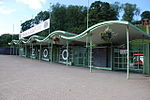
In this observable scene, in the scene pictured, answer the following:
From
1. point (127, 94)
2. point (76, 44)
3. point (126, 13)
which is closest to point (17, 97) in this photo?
point (127, 94)

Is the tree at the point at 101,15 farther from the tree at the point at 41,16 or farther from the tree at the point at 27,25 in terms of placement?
the tree at the point at 27,25

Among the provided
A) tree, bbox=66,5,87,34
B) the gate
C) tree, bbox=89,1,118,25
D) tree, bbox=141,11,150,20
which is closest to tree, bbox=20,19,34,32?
tree, bbox=66,5,87,34

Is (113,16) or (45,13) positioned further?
(45,13)

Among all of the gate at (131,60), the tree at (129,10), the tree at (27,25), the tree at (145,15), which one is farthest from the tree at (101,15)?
the tree at (27,25)

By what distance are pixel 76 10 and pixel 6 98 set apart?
45.5 m

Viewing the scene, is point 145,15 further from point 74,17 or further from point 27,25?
point 27,25

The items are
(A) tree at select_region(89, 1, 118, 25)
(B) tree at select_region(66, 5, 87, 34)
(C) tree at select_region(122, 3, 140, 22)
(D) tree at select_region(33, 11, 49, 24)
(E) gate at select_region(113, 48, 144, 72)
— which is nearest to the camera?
(E) gate at select_region(113, 48, 144, 72)

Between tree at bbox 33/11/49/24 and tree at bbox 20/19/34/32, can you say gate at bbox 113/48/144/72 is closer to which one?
tree at bbox 33/11/49/24

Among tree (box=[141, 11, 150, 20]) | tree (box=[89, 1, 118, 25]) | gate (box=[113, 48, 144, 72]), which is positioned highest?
tree (box=[141, 11, 150, 20])

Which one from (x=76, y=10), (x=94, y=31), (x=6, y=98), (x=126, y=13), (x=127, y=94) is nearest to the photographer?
(x=6, y=98)

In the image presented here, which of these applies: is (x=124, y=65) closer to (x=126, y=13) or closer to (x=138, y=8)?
(x=126, y=13)

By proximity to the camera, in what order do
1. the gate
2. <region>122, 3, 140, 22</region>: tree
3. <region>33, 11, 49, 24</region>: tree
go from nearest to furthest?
the gate
<region>33, 11, 49, 24</region>: tree
<region>122, 3, 140, 22</region>: tree

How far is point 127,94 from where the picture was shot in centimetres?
580

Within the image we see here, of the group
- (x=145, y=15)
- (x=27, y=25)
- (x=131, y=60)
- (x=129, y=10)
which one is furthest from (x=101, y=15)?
(x=27, y=25)
